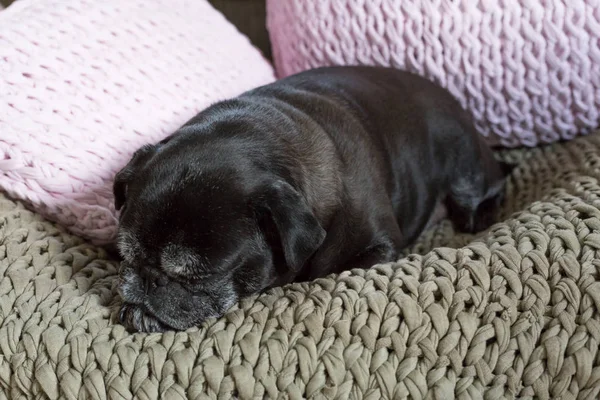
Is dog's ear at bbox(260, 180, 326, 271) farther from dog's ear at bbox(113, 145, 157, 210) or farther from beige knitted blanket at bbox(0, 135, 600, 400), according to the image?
dog's ear at bbox(113, 145, 157, 210)

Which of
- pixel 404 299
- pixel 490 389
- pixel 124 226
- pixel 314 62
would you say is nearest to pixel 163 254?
pixel 124 226

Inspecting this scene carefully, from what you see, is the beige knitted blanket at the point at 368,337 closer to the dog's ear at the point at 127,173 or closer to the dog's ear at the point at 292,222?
the dog's ear at the point at 292,222

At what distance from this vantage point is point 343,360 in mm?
964

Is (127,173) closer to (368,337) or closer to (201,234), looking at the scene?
(201,234)

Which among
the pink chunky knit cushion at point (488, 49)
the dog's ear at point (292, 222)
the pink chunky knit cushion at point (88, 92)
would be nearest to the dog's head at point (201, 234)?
the dog's ear at point (292, 222)

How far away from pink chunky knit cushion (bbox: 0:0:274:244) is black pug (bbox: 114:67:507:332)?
0.16 m

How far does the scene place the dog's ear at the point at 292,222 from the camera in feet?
3.41

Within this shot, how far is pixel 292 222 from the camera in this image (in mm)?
1043

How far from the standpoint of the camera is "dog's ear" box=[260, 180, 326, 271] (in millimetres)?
1038

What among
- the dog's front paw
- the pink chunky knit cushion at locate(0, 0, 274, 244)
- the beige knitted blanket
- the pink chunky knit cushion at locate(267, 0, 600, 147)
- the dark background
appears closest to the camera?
the beige knitted blanket

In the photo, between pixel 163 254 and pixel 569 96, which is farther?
pixel 569 96

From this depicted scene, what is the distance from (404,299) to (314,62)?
35.7 inches

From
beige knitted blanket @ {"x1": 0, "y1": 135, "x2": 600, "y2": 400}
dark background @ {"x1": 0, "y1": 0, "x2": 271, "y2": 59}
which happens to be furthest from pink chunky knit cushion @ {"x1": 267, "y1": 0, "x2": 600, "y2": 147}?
beige knitted blanket @ {"x1": 0, "y1": 135, "x2": 600, "y2": 400}

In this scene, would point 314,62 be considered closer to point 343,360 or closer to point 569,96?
point 569,96
